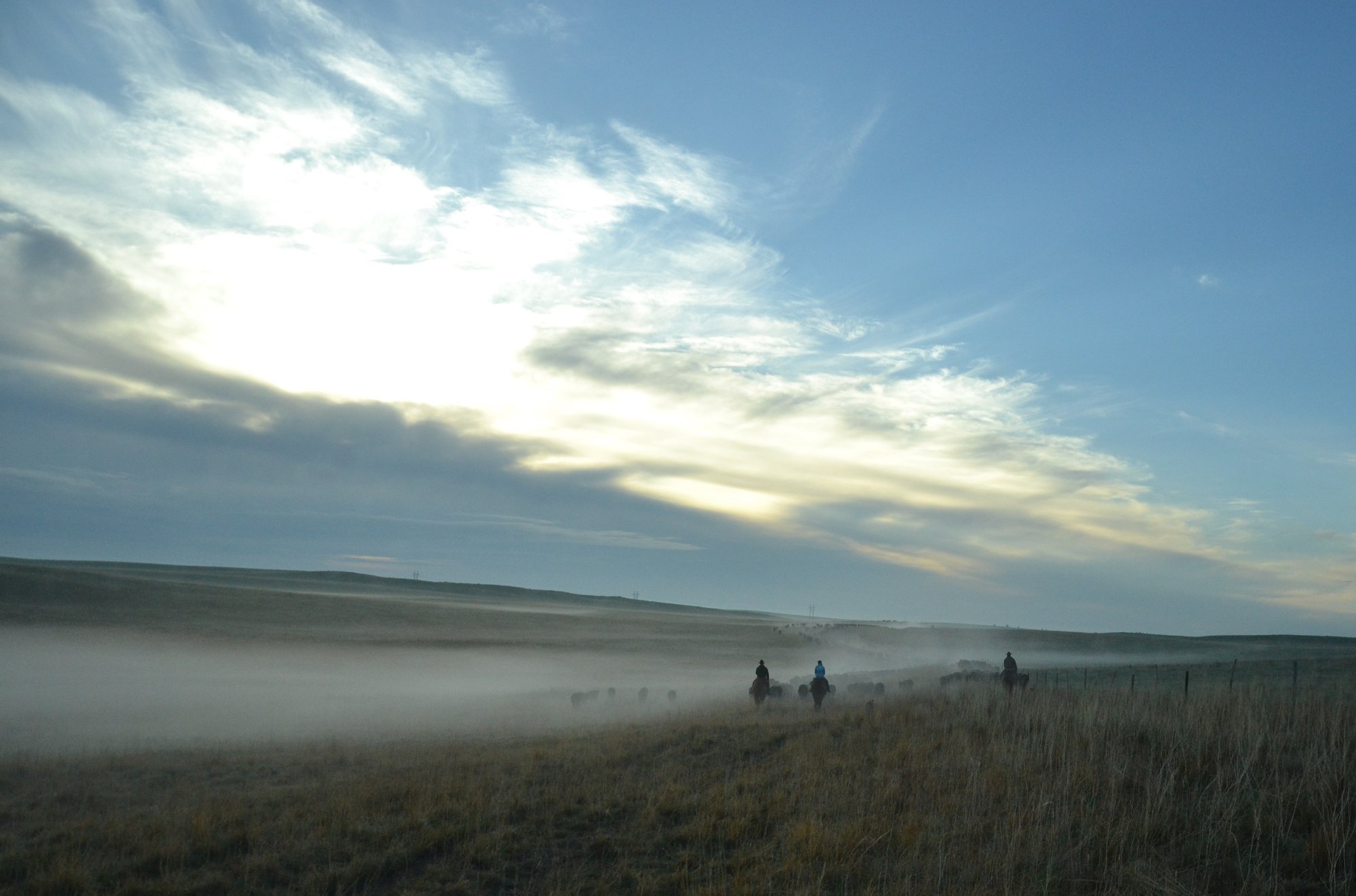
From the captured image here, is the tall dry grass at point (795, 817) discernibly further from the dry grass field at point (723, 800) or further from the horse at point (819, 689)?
the horse at point (819, 689)

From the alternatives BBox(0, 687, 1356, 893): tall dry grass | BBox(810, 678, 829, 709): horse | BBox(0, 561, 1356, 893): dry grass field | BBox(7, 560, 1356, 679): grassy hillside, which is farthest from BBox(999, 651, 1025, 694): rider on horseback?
BBox(7, 560, 1356, 679): grassy hillside

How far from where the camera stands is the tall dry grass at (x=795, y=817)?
8.13m

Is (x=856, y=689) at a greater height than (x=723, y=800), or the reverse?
(x=723, y=800)

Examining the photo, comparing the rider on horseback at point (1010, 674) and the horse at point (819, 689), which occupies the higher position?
the rider on horseback at point (1010, 674)

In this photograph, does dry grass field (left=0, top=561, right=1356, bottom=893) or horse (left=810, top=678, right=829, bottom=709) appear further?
horse (left=810, top=678, right=829, bottom=709)

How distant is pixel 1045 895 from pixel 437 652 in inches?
2240

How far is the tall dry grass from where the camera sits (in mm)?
8133

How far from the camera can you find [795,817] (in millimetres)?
10172

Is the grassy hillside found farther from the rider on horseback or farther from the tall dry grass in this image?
the tall dry grass

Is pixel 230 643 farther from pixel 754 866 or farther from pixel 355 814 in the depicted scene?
pixel 754 866

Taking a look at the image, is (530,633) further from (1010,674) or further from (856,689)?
(1010,674)

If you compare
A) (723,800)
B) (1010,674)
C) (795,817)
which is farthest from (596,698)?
(795,817)

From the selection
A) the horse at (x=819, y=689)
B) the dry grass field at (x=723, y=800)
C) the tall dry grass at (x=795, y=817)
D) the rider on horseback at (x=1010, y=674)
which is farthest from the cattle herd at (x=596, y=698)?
the tall dry grass at (x=795, y=817)

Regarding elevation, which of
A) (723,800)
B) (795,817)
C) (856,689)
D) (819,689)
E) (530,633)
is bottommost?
(530,633)
